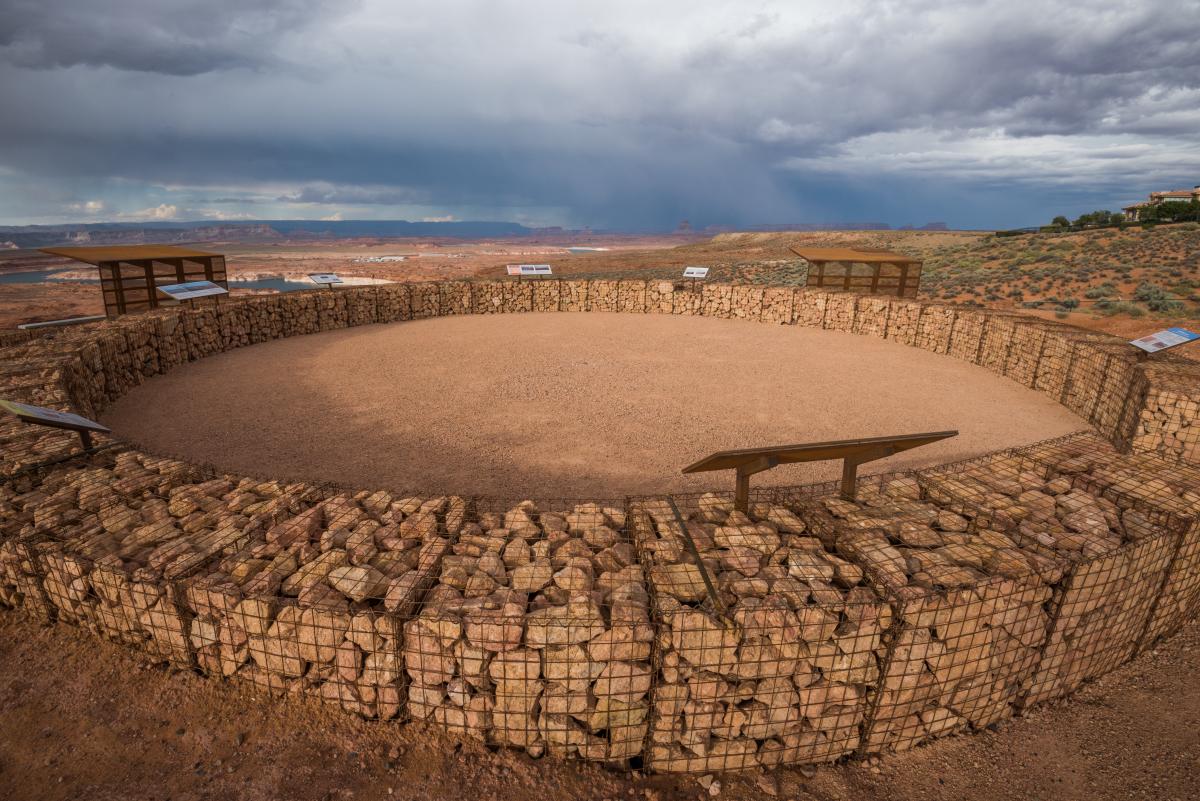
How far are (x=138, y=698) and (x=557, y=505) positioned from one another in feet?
15.0

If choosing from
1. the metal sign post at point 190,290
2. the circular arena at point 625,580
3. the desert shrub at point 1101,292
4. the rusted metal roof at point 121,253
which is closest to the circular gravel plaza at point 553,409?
the circular arena at point 625,580

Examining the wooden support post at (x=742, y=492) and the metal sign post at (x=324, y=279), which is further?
the metal sign post at (x=324, y=279)

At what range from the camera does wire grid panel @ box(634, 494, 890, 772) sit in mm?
4391

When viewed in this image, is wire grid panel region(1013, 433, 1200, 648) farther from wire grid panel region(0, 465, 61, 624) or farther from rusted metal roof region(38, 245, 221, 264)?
rusted metal roof region(38, 245, 221, 264)

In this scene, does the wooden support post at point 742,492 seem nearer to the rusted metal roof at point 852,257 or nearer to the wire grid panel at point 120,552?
the wire grid panel at point 120,552

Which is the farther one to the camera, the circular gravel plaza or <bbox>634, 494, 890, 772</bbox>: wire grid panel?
the circular gravel plaza

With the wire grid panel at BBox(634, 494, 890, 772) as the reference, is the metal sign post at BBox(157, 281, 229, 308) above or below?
above

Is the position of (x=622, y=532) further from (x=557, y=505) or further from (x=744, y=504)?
(x=557, y=505)

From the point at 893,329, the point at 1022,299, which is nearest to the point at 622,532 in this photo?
the point at 893,329

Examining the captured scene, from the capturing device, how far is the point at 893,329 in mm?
19750

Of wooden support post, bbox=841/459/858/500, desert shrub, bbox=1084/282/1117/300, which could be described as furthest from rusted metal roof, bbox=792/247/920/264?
wooden support post, bbox=841/459/858/500

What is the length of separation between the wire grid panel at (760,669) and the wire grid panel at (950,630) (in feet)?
0.63

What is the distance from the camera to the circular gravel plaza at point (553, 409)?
9.79 metres

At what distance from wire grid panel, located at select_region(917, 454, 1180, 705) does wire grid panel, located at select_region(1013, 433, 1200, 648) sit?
14 centimetres
